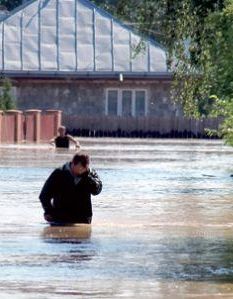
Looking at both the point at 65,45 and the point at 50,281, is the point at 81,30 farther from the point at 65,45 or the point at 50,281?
the point at 50,281

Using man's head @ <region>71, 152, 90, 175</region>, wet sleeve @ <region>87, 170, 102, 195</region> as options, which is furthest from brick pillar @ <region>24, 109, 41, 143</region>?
man's head @ <region>71, 152, 90, 175</region>

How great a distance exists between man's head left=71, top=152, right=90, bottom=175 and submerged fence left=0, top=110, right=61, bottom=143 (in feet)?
114

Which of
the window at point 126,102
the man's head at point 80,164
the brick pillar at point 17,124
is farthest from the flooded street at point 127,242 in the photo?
the window at point 126,102

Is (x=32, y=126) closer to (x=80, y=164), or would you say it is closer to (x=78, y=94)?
(x=78, y=94)

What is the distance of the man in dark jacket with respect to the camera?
1792 centimetres

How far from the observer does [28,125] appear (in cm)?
5634

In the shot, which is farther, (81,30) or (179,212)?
(81,30)

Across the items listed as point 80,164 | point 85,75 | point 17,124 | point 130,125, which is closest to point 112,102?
point 85,75

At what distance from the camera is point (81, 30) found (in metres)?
71.9

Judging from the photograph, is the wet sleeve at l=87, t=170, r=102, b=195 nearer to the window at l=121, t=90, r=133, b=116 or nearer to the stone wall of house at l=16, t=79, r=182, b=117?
the stone wall of house at l=16, t=79, r=182, b=117

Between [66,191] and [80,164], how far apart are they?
0.47 metres

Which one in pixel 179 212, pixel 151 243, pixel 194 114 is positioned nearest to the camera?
pixel 151 243

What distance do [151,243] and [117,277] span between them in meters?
3.28

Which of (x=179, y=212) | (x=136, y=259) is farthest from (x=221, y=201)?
(x=136, y=259)
